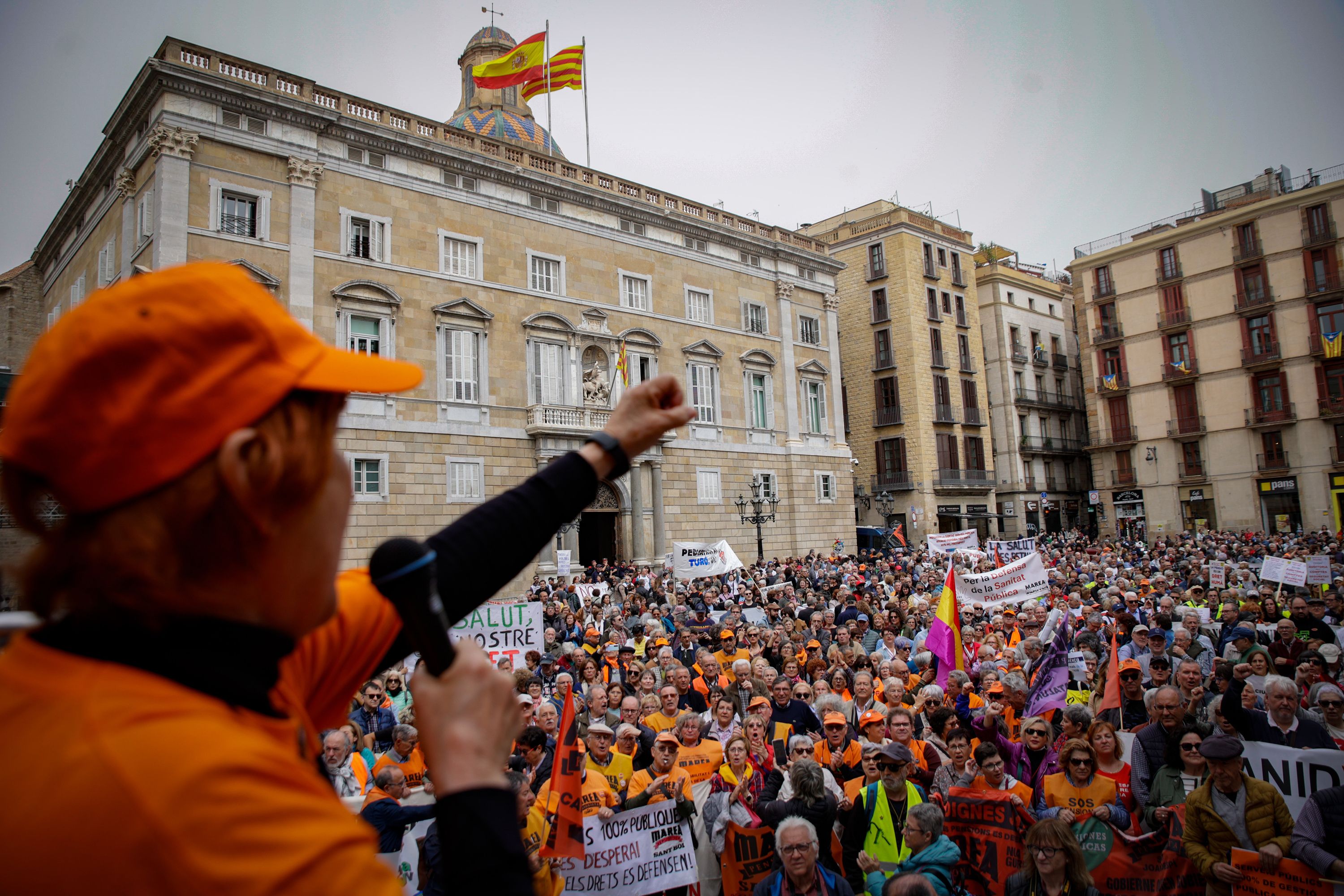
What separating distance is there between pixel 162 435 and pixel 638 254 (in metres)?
31.1

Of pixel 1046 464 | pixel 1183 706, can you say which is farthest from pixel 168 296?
pixel 1046 464

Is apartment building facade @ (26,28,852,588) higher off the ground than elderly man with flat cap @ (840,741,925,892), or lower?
higher

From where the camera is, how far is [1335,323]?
40531 mm

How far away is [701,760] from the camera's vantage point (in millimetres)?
6977

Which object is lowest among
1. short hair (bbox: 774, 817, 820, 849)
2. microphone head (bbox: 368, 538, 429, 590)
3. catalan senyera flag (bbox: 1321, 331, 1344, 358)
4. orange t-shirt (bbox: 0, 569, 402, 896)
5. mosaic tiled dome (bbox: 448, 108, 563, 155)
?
short hair (bbox: 774, 817, 820, 849)

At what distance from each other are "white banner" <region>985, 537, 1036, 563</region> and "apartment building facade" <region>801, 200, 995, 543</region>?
70.5 feet

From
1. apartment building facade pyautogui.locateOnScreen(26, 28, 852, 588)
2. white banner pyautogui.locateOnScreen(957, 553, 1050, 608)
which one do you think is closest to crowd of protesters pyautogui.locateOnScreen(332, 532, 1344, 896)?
white banner pyautogui.locateOnScreen(957, 553, 1050, 608)

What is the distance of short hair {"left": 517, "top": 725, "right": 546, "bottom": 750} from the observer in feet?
22.5

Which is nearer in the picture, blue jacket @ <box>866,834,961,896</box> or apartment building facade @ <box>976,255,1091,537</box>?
blue jacket @ <box>866,834,961,896</box>

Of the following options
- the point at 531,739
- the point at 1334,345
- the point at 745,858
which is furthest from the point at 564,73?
the point at 1334,345

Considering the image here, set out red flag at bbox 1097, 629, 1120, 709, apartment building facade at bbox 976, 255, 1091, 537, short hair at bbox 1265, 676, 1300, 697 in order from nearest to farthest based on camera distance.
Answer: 1. short hair at bbox 1265, 676, 1300, 697
2. red flag at bbox 1097, 629, 1120, 709
3. apartment building facade at bbox 976, 255, 1091, 537

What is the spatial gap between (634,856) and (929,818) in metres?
2.20

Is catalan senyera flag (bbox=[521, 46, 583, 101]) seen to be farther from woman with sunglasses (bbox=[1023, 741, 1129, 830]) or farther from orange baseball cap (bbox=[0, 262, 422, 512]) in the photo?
orange baseball cap (bbox=[0, 262, 422, 512])

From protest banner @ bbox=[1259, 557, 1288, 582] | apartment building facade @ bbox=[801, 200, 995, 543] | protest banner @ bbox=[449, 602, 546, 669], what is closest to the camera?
protest banner @ bbox=[449, 602, 546, 669]
